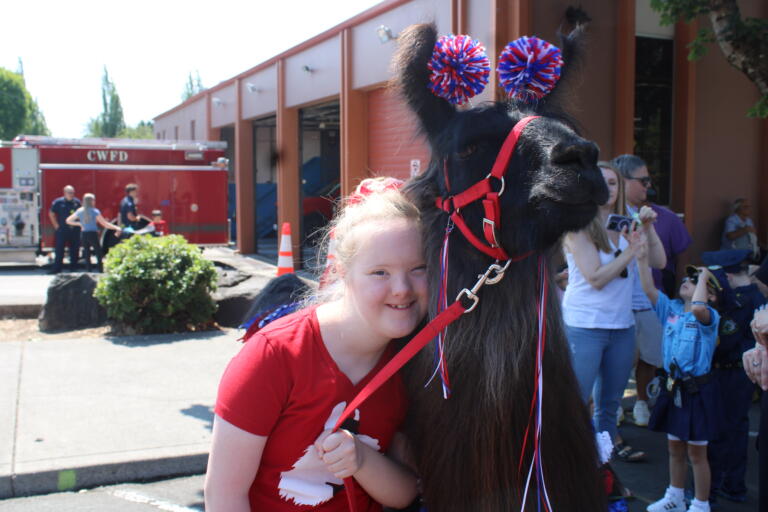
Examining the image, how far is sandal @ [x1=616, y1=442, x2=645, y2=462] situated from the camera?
16.1ft

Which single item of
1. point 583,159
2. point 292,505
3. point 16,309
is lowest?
point 16,309

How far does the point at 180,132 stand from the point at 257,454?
28917mm

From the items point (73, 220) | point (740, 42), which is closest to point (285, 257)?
point (740, 42)

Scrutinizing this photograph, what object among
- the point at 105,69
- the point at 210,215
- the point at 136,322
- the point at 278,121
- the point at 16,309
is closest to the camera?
the point at 136,322

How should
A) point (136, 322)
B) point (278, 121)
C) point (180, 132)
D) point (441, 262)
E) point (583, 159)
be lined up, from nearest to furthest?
1. point (583, 159)
2. point (441, 262)
3. point (136, 322)
4. point (278, 121)
5. point (180, 132)

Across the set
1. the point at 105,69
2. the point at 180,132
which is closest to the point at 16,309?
the point at 180,132

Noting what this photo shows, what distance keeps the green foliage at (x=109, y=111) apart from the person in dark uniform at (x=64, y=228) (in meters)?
47.3

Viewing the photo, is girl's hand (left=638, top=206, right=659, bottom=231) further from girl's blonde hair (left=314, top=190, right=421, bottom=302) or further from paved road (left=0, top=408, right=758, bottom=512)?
girl's blonde hair (left=314, top=190, right=421, bottom=302)

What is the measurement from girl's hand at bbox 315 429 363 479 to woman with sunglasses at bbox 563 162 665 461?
2.55m

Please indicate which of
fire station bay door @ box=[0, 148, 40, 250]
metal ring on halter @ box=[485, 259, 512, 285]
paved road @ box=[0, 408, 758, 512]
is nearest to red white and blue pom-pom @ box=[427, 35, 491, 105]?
metal ring on halter @ box=[485, 259, 512, 285]

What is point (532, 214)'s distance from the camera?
1681 mm

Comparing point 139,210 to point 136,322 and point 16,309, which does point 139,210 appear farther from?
point 136,322

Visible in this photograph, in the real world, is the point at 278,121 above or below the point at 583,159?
above

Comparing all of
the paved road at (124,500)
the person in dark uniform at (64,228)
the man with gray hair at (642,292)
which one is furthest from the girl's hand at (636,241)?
the person in dark uniform at (64,228)
